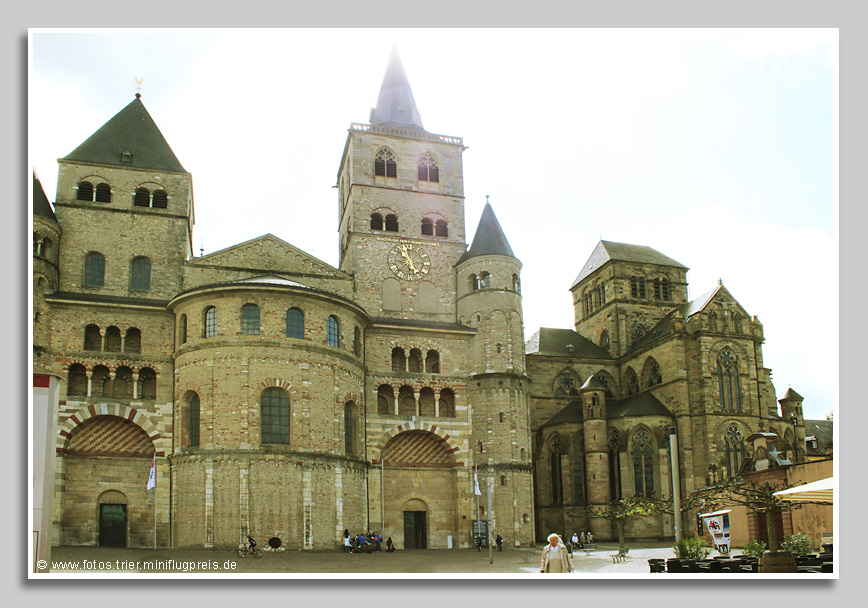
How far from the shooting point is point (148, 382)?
42.1 metres

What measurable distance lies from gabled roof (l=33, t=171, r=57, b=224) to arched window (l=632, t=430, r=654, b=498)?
116 feet

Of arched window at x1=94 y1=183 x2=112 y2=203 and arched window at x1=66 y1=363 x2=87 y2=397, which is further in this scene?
arched window at x1=94 y1=183 x2=112 y2=203

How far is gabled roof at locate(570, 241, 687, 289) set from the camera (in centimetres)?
6769

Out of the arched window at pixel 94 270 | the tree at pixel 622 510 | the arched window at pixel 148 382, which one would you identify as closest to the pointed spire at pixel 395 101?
the arched window at pixel 94 270

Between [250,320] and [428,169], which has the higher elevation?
[428,169]

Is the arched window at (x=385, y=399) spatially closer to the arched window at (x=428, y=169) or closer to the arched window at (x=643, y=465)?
the arched window at (x=428, y=169)

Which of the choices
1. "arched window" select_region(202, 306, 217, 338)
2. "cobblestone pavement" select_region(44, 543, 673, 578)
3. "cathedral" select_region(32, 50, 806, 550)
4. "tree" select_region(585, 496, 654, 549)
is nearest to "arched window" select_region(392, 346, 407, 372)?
"cathedral" select_region(32, 50, 806, 550)

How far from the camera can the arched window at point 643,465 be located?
172 feet

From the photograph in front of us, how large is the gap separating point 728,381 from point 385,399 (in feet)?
76.4

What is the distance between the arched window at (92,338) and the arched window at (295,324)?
9.31 meters

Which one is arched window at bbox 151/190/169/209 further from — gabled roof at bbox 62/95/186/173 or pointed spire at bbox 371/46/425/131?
pointed spire at bbox 371/46/425/131

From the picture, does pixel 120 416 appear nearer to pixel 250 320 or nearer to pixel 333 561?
pixel 250 320

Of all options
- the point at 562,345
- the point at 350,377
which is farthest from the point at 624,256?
the point at 350,377

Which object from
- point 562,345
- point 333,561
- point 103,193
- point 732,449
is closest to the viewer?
point 333,561
